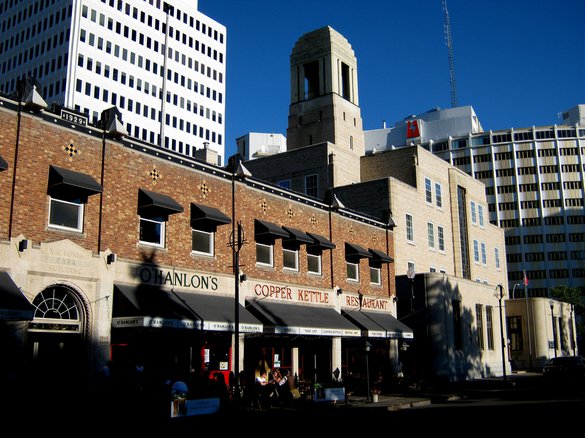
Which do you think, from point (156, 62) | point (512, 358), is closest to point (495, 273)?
point (512, 358)

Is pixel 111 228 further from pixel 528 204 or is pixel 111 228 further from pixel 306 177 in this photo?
pixel 528 204

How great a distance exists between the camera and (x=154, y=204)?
2139 cm

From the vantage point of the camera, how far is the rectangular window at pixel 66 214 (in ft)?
63.2

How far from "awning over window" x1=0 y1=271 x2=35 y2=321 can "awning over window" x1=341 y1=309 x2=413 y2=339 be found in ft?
57.1

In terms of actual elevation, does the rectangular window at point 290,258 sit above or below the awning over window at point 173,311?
above

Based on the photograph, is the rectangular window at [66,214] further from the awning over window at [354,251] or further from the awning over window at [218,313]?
the awning over window at [354,251]

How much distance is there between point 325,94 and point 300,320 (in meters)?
28.2

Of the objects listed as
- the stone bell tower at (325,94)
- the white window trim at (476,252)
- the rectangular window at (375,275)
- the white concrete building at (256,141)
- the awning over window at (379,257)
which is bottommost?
the rectangular window at (375,275)

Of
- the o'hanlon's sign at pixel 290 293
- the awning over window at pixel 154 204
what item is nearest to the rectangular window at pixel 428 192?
the o'hanlon's sign at pixel 290 293

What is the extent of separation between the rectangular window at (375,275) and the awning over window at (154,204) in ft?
51.1

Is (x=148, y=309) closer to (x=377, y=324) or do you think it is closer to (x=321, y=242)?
(x=321, y=242)

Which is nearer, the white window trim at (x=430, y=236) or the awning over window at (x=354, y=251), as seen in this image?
the awning over window at (x=354, y=251)

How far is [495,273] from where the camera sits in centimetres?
5775

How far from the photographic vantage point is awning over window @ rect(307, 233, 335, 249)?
29.5 m
